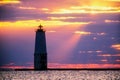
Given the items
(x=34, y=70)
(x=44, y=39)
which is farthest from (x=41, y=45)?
(x=34, y=70)

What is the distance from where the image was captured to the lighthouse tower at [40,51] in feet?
506

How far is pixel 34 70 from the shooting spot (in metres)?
166

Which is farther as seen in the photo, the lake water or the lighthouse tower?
the lighthouse tower

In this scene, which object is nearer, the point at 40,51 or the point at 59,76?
the point at 59,76

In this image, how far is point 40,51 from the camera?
15625 cm

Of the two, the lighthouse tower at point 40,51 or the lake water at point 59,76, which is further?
the lighthouse tower at point 40,51

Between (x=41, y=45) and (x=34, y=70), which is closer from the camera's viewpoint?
(x=41, y=45)

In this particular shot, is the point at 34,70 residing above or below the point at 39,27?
below

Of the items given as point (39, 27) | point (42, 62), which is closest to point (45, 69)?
point (42, 62)

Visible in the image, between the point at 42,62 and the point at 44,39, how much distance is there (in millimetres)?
8313

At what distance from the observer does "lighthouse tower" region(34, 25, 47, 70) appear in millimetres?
154375

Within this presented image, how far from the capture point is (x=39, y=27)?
168 m

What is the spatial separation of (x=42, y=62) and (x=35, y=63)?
2205 mm

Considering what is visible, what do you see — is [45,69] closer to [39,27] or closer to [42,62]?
[42,62]
